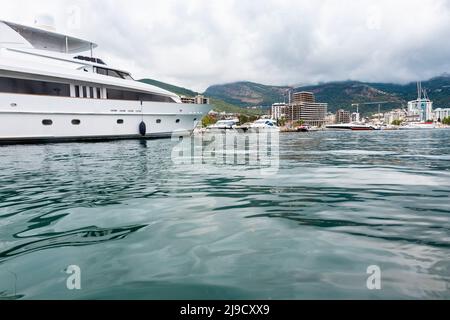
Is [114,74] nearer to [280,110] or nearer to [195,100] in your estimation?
[195,100]

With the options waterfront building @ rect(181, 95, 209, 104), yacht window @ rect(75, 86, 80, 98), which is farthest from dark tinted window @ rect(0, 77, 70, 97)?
waterfront building @ rect(181, 95, 209, 104)

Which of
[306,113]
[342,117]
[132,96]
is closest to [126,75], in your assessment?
[132,96]

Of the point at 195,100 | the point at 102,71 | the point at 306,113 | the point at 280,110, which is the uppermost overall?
the point at 280,110

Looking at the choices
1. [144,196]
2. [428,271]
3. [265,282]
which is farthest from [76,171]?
[428,271]

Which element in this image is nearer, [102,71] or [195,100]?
[102,71]

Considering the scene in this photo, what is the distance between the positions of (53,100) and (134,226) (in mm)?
18488

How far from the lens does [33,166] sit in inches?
372

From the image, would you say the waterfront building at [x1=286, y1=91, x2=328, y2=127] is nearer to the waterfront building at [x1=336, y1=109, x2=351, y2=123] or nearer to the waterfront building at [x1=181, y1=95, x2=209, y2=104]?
the waterfront building at [x1=336, y1=109, x2=351, y2=123]

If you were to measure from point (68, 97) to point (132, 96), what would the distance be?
15.5 feet

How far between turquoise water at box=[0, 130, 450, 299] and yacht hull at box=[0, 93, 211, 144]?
45.9ft

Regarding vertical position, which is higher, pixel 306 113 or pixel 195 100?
pixel 306 113

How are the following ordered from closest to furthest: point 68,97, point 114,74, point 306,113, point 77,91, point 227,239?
point 227,239 < point 68,97 < point 77,91 < point 114,74 < point 306,113

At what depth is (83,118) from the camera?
20.8m

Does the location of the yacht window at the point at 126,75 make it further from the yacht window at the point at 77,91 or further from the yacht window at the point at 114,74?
the yacht window at the point at 77,91
